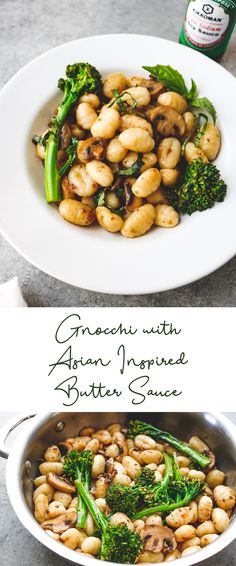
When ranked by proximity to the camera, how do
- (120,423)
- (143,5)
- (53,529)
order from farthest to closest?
(143,5), (120,423), (53,529)

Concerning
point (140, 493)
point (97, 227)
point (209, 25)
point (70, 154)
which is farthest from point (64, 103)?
point (140, 493)

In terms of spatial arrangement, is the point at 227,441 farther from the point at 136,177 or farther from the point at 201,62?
the point at 201,62

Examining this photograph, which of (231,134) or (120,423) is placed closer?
(120,423)

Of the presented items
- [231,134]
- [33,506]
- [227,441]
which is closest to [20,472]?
[33,506]

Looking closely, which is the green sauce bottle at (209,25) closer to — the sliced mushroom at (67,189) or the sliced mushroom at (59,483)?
the sliced mushroom at (67,189)

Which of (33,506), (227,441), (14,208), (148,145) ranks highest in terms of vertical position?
(148,145)

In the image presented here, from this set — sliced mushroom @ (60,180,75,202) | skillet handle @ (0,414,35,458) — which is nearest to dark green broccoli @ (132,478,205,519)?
skillet handle @ (0,414,35,458)

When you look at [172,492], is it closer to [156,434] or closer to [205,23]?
[156,434]

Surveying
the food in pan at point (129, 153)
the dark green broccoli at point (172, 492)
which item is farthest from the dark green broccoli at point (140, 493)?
the food in pan at point (129, 153)
